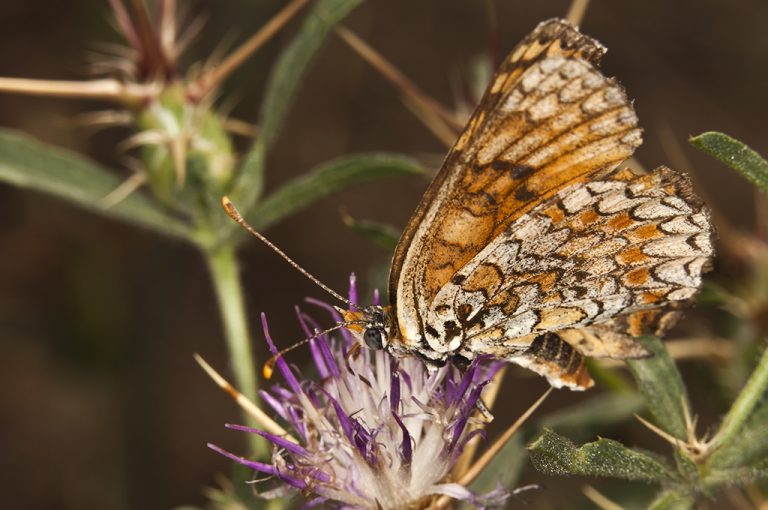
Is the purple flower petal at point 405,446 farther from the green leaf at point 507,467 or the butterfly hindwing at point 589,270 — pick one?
the green leaf at point 507,467

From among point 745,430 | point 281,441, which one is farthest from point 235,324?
point 745,430

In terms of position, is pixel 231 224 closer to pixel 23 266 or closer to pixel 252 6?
pixel 252 6

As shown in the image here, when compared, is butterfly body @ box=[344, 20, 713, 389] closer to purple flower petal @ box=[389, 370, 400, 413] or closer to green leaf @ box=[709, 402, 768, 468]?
purple flower petal @ box=[389, 370, 400, 413]

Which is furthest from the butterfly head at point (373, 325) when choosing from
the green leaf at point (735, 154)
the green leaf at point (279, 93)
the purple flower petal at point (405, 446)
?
the green leaf at point (735, 154)

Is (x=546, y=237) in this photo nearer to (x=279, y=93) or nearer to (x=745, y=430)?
(x=745, y=430)

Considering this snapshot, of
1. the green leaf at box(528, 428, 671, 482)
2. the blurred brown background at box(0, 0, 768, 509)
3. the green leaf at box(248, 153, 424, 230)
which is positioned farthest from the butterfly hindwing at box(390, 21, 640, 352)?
the blurred brown background at box(0, 0, 768, 509)

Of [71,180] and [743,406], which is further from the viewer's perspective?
[71,180]
